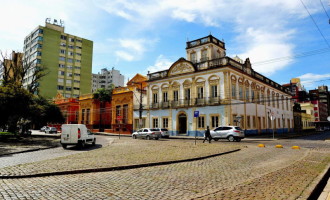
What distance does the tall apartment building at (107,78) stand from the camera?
357 ft

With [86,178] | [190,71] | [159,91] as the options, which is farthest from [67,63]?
[86,178]

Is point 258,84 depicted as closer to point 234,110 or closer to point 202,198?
point 234,110

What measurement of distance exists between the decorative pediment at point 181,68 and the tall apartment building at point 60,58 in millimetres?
47738

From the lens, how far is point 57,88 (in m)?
72.2

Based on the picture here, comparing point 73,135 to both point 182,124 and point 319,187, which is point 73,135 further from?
point 182,124

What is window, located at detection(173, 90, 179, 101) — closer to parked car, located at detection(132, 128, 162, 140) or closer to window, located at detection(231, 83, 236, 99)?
window, located at detection(231, 83, 236, 99)

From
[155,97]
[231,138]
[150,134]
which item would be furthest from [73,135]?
[155,97]

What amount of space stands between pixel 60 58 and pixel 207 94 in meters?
59.2

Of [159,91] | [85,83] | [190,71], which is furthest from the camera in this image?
[85,83]

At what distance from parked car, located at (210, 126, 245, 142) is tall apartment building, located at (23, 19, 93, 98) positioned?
60.3m

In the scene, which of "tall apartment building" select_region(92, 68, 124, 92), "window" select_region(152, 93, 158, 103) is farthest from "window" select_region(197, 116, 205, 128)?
"tall apartment building" select_region(92, 68, 124, 92)

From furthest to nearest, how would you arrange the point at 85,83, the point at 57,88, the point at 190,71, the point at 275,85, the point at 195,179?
1. the point at 85,83
2. the point at 57,88
3. the point at 275,85
4. the point at 190,71
5. the point at 195,179

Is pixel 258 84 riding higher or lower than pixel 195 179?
higher

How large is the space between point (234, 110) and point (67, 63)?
62.9 meters
